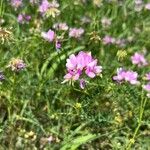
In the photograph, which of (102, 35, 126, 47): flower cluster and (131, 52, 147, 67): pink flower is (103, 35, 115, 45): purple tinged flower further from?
(131, 52, 147, 67): pink flower

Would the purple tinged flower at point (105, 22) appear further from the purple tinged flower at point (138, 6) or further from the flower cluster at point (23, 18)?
the flower cluster at point (23, 18)

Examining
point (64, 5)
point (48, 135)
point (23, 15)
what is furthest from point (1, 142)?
point (64, 5)

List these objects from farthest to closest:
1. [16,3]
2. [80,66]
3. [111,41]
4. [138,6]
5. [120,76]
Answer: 1. [138,6]
2. [111,41]
3. [16,3]
4. [120,76]
5. [80,66]

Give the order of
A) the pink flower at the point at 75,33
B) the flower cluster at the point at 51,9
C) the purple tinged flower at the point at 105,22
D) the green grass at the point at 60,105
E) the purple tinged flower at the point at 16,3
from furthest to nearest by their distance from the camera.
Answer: the purple tinged flower at the point at 105,22 → the purple tinged flower at the point at 16,3 → the pink flower at the point at 75,33 → the flower cluster at the point at 51,9 → the green grass at the point at 60,105

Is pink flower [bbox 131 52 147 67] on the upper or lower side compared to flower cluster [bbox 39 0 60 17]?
lower

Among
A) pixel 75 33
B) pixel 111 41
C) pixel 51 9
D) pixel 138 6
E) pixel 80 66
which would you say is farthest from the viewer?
pixel 138 6

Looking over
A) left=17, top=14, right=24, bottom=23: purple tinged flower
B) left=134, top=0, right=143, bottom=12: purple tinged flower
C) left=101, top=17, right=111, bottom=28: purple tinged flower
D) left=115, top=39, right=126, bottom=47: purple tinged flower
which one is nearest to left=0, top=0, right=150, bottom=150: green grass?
left=17, top=14, right=24, bottom=23: purple tinged flower

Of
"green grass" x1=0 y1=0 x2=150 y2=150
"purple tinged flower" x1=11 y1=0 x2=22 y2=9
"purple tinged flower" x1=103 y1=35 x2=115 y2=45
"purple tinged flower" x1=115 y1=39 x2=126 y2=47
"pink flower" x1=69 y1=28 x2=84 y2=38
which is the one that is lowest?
"green grass" x1=0 y1=0 x2=150 y2=150

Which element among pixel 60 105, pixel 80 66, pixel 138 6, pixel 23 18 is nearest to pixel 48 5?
pixel 23 18

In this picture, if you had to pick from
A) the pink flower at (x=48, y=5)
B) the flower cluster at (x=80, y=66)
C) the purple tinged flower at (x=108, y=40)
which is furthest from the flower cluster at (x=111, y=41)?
the flower cluster at (x=80, y=66)

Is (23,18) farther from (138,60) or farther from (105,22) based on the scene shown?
(138,60)

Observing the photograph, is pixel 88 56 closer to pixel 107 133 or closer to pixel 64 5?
pixel 107 133
